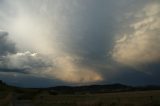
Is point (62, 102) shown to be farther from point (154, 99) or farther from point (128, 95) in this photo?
point (154, 99)

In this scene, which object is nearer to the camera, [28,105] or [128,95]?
[128,95]

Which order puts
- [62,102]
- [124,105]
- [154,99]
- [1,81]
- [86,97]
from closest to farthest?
[154,99] → [124,105] → [86,97] → [62,102] → [1,81]

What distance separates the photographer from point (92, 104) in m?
35.6

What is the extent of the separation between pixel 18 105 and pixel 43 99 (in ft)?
15.3

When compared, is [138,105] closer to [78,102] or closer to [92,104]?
[92,104]

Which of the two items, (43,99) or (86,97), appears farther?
(43,99)

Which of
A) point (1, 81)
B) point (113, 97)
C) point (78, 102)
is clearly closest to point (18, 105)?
point (78, 102)

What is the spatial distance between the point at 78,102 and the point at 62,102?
402 centimetres

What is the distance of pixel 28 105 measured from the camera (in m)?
45.8

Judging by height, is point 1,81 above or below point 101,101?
above

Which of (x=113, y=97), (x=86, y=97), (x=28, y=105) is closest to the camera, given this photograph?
(x=113, y=97)

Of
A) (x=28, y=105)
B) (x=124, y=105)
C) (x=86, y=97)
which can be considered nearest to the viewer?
(x=124, y=105)

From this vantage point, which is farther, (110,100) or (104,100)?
(104,100)

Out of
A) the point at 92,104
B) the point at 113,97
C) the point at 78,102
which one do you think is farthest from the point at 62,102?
the point at 113,97
